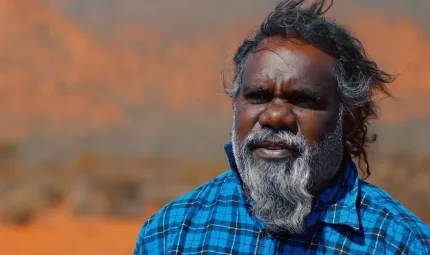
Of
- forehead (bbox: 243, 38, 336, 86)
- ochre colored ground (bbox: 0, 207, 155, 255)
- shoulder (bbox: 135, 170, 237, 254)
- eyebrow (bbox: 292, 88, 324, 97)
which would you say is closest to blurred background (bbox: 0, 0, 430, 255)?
ochre colored ground (bbox: 0, 207, 155, 255)

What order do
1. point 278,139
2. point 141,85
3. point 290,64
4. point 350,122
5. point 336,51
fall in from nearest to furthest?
point 278,139 < point 290,64 < point 336,51 < point 350,122 < point 141,85

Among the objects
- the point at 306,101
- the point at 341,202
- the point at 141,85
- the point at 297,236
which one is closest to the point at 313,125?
the point at 306,101

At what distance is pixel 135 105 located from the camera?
2798 cm

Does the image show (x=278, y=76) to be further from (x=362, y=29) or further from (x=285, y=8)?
(x=362, y=29)

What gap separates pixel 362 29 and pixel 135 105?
776cm

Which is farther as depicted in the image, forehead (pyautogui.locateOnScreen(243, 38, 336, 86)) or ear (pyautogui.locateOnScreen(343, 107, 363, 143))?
ear (pyautogui.locateOnScreen(343, 107, 363, 143))

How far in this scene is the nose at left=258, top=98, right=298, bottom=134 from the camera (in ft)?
10.2

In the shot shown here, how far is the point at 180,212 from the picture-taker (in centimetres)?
339

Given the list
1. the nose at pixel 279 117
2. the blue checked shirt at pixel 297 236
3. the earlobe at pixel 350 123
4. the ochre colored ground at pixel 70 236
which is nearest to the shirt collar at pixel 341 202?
the blue checked shirt at pixel 297 236

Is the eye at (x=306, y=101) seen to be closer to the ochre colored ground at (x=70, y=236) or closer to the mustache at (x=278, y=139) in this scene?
the mustache at (x=278, y=139)

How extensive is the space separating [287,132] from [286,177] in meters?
0.17

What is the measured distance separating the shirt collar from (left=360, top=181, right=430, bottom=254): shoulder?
4 centimetres

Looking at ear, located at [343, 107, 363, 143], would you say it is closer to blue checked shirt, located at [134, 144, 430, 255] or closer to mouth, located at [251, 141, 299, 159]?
blue checked shirt, located at [134, 144, 430, 255]

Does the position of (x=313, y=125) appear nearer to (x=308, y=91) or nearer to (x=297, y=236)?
(x=308, y=91)
